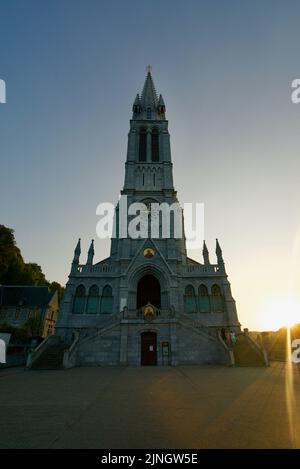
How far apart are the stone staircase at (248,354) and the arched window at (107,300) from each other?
553 inches

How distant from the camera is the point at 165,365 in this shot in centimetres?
2114

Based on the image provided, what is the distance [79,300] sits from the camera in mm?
27797

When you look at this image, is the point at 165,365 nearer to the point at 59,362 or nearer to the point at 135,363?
the point at 135,363

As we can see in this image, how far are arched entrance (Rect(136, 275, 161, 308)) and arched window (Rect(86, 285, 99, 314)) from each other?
5.17 metres

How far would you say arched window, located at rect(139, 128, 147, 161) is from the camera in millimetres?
39034

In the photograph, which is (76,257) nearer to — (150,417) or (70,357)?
(70,357)

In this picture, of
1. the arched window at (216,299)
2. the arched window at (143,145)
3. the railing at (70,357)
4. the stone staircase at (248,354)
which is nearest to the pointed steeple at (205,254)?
the arched window at (216,299)

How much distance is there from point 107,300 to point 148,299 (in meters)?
5.30

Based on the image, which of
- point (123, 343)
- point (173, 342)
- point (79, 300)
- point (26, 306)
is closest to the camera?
point (123, 343)

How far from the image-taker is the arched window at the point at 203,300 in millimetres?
27695

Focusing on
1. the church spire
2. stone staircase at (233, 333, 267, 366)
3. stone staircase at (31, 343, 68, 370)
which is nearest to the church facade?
stone staircase at (233, 333, 267, 366)

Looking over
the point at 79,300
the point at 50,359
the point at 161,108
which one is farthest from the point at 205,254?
the point at 161,108

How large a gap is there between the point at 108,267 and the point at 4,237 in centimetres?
2342
